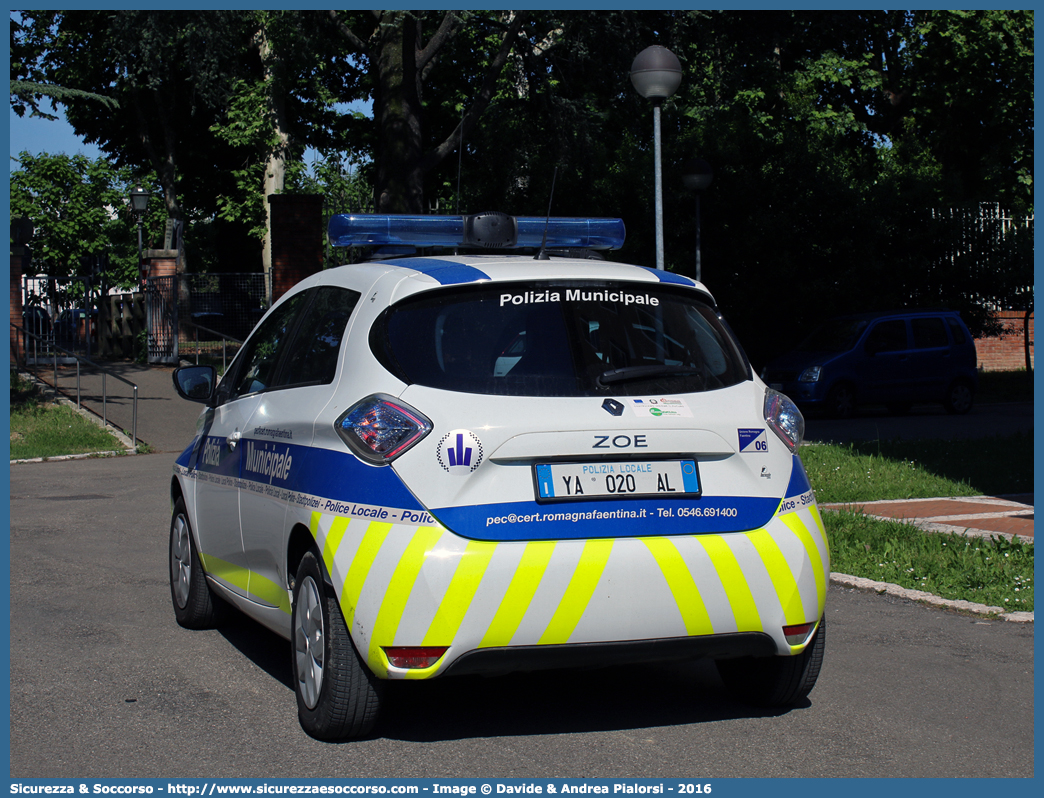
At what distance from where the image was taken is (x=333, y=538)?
4.32m

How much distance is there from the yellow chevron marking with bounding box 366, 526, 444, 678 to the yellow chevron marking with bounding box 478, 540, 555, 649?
0.29 meters

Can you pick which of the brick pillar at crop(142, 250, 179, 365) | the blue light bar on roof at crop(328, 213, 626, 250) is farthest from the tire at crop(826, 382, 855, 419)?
the blue light bar on roof at crop(328, 213, 626, 250)

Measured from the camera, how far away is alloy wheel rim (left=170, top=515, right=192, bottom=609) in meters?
6.48

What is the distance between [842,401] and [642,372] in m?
17.5

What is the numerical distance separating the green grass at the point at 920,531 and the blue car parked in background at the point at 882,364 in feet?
19.6

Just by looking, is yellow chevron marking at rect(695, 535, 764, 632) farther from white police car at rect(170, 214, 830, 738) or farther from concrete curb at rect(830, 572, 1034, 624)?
concrete curb at rect(830, 572, 1034, 624)

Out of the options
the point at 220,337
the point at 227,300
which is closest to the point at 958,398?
the point at 220,337

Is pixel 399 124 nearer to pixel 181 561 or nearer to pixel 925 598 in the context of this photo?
pixel 181 561

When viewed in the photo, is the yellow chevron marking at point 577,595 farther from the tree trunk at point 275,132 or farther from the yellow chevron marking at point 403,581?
the tree trunk at point 275,132

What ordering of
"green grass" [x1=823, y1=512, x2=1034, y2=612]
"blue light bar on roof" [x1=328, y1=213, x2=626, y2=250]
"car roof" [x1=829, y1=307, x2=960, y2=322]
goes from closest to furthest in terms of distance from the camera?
"blue light bar on roof" [x1=328, y1=213, x2=626, y2=250] < "green grass" [x1=823, y1=512, x2=1034, y2=612] < "car roof" [x1=829, y1=307, x2=960, y2=322]

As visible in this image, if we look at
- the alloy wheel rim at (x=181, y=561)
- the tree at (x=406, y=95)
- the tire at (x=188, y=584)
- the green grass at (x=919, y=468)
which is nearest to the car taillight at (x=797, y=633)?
the tire at (x=188, y=584)

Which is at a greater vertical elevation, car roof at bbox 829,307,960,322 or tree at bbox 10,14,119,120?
tree at bbox 10,14,119,120

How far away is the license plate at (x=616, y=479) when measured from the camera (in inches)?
167

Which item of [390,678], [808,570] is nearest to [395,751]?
[390,678]
